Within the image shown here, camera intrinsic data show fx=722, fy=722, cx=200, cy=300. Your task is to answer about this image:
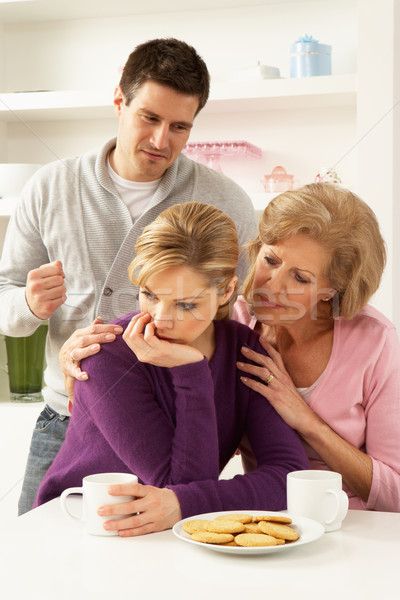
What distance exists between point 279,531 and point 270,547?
0.05 metres

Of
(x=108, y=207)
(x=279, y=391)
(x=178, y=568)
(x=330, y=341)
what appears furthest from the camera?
(x=108, y=207)

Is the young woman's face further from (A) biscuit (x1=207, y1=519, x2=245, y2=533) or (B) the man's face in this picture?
(B) the man's face

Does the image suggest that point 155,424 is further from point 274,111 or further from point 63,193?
point 274,111

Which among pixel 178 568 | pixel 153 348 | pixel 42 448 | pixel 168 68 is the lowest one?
pixel 42 448

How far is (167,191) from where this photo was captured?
5.78 feet

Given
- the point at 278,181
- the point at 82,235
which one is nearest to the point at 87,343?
the point at 82,235

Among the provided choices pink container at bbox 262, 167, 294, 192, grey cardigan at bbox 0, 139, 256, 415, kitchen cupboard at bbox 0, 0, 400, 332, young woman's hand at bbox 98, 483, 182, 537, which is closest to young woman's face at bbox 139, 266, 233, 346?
young woman's hand at bbox 98, 483, 182, 537

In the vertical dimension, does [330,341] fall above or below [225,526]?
above

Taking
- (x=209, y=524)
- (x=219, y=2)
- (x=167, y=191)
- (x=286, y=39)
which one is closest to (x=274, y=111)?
(x=286, y=39)

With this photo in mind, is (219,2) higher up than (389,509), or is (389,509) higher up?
(219,2)

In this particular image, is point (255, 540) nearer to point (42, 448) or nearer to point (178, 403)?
point (178, 403)

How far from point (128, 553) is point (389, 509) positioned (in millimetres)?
540

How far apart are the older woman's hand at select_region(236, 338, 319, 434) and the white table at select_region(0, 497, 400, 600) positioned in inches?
9.5

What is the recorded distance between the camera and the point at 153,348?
3.73 feet
